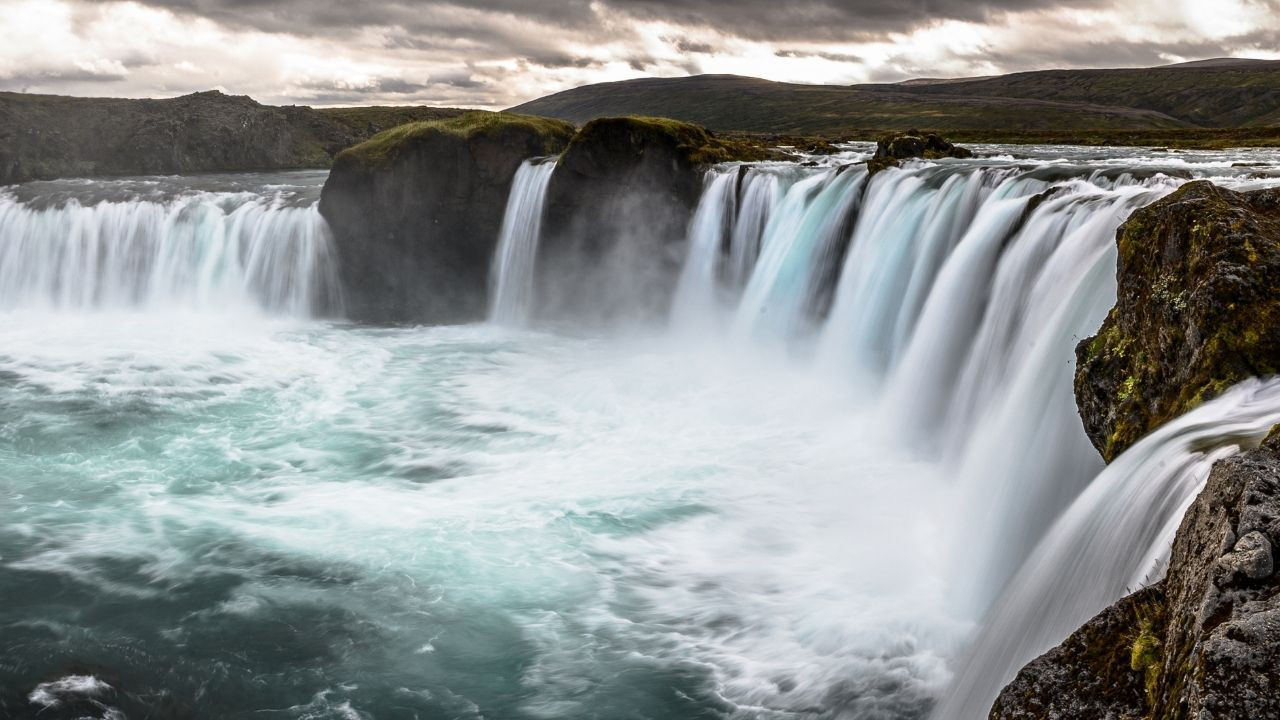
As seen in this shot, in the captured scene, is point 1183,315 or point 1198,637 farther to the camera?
point 1183,315

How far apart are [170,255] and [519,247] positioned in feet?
39.4

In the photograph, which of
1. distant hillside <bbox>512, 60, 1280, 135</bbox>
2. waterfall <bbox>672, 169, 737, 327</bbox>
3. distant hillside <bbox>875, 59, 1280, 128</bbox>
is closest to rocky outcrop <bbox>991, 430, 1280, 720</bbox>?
waterfall <bbox>672, 169, 737, 327</bbox>

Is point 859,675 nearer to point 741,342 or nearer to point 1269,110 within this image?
point 741,342

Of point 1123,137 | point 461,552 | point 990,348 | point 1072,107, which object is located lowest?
point 461,552

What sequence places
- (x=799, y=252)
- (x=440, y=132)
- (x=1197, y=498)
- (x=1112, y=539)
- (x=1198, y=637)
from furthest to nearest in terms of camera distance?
1. (x=440, y=132)
2. (x=799, y=252)
3. (x=1112, y=539)
4. (x=1197, y=498)
5. (x=1198, y=637)

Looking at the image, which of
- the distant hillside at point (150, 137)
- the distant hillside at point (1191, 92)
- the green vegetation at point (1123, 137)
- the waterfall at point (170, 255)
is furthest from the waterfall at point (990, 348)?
the distant hillside at point (1191, 92)

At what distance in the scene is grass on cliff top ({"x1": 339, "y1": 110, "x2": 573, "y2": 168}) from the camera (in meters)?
27.7

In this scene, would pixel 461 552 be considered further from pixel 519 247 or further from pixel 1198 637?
pixel 519 247

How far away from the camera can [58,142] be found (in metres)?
55.8

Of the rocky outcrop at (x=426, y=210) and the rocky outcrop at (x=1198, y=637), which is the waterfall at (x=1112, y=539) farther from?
the rocky outcrop at (x=426, y=210)

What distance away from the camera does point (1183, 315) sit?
24.7 ft

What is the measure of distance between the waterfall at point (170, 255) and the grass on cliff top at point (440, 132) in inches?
105

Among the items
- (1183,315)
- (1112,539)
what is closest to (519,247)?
(1183,315)

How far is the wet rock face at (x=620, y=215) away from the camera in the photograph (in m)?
25.2
